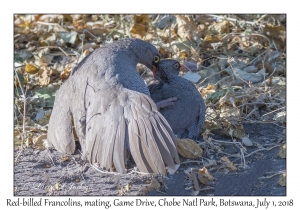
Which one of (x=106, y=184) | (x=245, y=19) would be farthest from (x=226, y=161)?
(x=245, y=19)

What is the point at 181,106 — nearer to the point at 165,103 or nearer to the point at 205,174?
the point at 165,103

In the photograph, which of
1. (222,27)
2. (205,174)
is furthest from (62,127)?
(222,27)

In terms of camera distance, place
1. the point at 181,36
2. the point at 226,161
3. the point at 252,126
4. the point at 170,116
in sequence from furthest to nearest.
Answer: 1. the point at 181,36
2. the point at 252,126
3. the point at 170,116
4. the point at 226,161

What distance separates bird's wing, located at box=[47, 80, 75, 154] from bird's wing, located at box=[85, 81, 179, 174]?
37 centimetres

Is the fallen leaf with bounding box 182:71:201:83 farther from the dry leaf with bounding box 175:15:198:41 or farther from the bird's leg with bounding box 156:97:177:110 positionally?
the bird's leg with bounding box 156:97:177:110

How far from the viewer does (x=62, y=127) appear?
19.1 ft

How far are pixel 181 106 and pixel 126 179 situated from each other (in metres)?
1.16

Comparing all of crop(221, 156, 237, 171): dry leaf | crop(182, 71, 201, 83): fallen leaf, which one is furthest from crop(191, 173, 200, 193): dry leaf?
crop(182, 71, 201, 83): fallen leaf

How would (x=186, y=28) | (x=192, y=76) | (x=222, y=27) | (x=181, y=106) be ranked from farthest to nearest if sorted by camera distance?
(x=222, y=27) < (x=186, y=28) < (x=192, y=76) < (x=181, y=106)

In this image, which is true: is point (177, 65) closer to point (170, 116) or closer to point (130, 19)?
point (170, 116)

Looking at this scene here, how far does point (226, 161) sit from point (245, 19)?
12.6 ft

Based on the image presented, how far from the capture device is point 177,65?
660 cm

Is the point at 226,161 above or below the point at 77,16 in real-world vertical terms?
below
